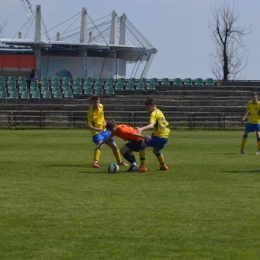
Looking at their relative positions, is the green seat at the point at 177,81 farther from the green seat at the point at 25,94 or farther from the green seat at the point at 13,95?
the green seat at the point at 13,95

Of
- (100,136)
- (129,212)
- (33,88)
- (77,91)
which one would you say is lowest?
(129,212)

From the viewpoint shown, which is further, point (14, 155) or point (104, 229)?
point (14, 155)

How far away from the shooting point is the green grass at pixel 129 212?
31.7ft

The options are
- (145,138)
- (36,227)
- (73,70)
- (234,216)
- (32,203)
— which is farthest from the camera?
(73,70)

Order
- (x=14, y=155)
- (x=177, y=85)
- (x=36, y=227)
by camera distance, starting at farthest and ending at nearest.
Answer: (x=177, y=85) → (x=14, y=155) → (x=36, y=227)

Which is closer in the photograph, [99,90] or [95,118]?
[95,118]

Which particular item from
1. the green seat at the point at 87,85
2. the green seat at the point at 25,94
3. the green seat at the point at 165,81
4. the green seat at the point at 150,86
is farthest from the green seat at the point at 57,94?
the green seat at the point at 165,81

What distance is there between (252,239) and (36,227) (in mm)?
2729

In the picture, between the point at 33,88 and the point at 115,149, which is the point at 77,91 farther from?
the point at 115,149

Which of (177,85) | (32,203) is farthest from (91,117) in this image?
(177,85)

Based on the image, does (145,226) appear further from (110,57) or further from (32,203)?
(110,57)

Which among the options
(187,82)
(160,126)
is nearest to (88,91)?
(187,82)

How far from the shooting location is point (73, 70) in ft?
242

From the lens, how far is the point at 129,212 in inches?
486
